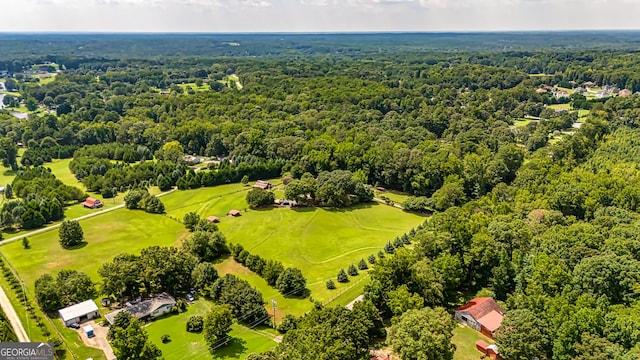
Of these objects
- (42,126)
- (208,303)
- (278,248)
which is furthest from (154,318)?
(42,126)

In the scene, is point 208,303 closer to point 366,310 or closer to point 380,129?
point 366,310

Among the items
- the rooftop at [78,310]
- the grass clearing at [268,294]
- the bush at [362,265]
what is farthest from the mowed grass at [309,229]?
the rooftop at [78,310]

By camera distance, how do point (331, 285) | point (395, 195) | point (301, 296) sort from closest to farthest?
point (301, 296) → point (331, 285) → point (395, 195)

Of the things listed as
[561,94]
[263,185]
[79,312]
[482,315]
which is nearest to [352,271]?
[482,315]

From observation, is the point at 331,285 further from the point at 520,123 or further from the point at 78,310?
the point at 520,123

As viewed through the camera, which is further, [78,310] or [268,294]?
[268,294]

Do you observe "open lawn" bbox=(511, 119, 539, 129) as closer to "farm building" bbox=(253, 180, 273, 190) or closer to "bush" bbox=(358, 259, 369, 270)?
"farm building" bbox=(253, 180, 273, 190)
